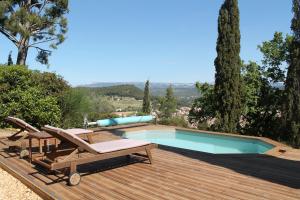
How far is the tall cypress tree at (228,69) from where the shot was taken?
1237 centimetres

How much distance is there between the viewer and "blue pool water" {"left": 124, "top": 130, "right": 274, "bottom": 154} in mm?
9336

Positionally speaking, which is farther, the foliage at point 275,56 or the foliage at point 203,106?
the foliage at point 203,106

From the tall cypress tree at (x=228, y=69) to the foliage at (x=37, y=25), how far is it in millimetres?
7540

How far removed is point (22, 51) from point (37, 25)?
154 cm

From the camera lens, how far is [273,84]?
45.3 ft

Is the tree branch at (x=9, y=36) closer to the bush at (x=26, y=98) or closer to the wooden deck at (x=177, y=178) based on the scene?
the bush at (x=26, y=98)

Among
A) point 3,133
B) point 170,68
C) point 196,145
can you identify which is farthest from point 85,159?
point 170,68

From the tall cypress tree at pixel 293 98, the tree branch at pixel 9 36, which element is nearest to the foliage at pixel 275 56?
the tall cypress tree at pixel 293 98

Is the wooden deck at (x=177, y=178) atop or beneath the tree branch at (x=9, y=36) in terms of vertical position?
beneath

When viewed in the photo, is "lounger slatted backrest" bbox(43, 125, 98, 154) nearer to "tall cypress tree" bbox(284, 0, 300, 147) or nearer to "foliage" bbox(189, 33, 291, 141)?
"tall cypress tree" bbox(284, 0, 300, 147)

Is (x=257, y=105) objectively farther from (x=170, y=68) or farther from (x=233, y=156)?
(x=170, y=68)

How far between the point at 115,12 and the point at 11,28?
11.9m

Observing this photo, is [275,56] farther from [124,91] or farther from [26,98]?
[124,91]

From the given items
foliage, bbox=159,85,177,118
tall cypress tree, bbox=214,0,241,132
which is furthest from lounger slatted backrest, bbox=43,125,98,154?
foliage, bbox=159,85,177,118
